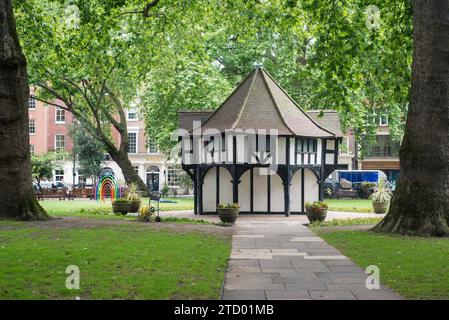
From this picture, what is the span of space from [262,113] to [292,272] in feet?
56.9

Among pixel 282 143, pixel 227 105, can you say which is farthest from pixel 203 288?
pixel 227 105

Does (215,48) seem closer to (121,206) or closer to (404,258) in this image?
(121,206)

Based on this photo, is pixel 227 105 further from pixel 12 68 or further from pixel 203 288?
pixel 203 288

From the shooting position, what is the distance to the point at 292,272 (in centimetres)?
944

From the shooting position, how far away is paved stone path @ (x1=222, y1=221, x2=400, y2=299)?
761cm

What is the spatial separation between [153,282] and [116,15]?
1547 centimetres

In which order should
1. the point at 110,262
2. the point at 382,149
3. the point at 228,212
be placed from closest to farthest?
1. the point at 110,262
2. the point at 228,212
3. the point at 382,149

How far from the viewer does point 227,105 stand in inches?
1080

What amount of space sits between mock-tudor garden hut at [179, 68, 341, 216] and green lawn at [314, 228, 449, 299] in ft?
31.3

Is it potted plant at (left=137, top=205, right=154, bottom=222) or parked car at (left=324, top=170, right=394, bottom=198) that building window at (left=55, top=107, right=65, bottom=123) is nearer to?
parked car at (left=324, top=170, right=394, bottom=198)

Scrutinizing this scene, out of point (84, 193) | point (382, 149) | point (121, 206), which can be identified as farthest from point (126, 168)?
point (382, 149)

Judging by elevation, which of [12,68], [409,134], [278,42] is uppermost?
[278,42]

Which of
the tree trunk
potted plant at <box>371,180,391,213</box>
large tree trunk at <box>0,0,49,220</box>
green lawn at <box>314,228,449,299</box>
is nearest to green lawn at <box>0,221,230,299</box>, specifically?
large tree trunk at <box>0,0,49,220</box>

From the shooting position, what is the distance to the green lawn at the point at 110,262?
288 inches
